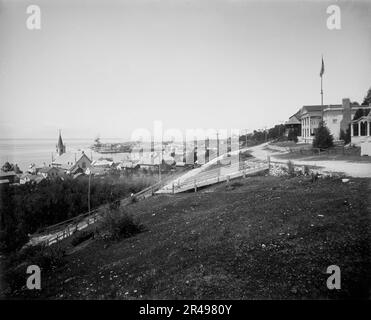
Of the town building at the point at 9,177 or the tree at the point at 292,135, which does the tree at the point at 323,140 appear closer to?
the tree at the point at 292,135

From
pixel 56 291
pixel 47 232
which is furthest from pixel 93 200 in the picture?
pixel 56 291

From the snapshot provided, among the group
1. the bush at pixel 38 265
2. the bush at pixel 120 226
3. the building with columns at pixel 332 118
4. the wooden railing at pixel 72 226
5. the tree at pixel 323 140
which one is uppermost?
the building with columns at pixel 332 118

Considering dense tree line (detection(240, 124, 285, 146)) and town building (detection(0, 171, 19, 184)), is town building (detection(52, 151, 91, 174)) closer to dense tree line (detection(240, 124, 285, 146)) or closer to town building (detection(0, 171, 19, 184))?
town building (detection(0, 171, 19, 184))

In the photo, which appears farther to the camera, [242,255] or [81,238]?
[81,238]

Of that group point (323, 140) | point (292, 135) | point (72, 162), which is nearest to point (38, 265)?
point (323, 140)

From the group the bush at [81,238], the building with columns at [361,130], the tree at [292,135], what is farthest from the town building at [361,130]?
the bush at [81,238]

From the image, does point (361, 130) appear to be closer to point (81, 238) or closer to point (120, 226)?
point (120, 226)
